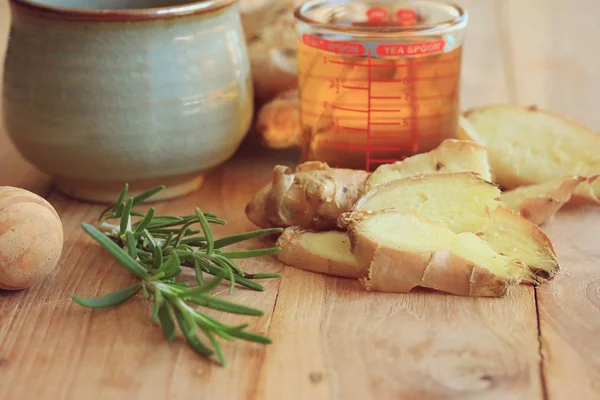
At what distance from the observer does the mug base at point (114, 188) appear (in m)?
0.94

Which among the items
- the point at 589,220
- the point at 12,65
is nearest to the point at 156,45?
the point at 12,65

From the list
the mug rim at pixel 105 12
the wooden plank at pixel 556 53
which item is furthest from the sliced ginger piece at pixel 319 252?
the wooden plank at pixel 556 53

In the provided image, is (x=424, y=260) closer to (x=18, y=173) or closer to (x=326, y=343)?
(x=326, y=343)

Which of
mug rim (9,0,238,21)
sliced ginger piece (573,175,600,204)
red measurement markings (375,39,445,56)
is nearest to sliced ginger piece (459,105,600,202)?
sliced ginger piece (573,175,600,204)

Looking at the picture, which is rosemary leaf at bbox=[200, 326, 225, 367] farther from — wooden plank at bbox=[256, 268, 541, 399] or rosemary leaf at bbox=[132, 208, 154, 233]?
rosemary leaf at bbox=[132, 208, 154, 233]

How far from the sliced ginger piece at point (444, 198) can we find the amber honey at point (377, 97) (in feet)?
0.48

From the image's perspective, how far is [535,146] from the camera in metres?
0.98

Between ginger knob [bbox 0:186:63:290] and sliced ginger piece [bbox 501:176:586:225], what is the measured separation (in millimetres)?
437

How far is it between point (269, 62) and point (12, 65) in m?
0.31

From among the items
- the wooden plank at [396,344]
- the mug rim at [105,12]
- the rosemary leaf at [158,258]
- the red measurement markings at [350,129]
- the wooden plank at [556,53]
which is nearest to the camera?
the wooden plank at [396,344]

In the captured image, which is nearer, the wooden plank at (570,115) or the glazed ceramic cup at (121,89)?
the wooden plank at (570,115)

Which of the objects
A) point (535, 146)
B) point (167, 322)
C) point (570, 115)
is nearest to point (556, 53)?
point (570, 115)

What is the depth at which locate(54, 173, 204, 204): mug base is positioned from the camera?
94 cm

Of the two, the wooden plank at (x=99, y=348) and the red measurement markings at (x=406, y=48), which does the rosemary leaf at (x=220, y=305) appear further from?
the red measurement markings at (x=406, y=48)
